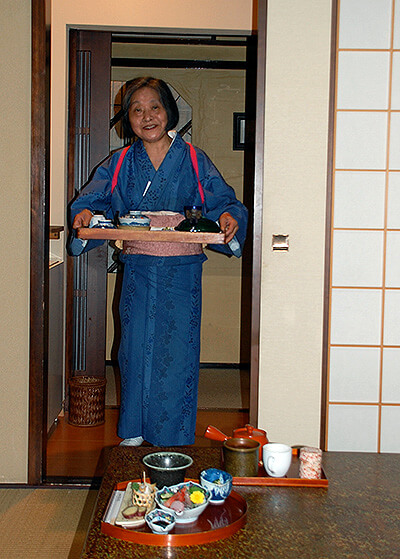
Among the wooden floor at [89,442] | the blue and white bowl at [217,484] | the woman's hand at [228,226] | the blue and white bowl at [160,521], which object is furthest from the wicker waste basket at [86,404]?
the blue and white bowl at [160,521]

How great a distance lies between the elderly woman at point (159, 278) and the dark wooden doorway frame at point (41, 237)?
17 centimetres

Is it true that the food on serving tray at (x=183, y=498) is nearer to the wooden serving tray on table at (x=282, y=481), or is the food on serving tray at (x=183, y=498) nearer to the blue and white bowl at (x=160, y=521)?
the blue and white bowl at (x=160, y=521)

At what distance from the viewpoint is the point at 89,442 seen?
153 inches

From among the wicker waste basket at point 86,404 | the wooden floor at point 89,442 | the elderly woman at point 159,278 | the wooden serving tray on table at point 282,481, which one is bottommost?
the wooden floor at point 89,442

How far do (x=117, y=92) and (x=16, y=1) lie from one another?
2.45m

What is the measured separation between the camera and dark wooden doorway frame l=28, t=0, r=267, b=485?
3.09 m

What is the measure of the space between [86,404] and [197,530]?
268 cm

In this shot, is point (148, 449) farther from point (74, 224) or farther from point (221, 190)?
point (221, 190)

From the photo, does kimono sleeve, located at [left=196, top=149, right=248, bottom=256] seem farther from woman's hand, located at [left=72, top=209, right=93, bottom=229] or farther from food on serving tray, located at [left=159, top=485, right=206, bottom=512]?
food on serving tray, located at [left=159, top=485, right=206, bottom=512]

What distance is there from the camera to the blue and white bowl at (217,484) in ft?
5.72

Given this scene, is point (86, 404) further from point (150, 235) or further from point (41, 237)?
point (150, 235)

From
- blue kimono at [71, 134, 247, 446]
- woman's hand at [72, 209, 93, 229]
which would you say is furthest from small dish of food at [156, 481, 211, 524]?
woman's hand at [72, 209, 93, 229]

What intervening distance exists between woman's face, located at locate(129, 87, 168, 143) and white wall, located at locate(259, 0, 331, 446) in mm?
485

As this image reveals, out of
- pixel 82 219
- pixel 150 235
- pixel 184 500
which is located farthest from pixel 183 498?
pixel 82 219
